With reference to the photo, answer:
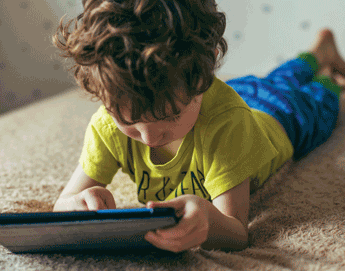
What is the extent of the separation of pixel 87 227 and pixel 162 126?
0.16 m

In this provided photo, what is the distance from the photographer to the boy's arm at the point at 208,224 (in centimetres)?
41

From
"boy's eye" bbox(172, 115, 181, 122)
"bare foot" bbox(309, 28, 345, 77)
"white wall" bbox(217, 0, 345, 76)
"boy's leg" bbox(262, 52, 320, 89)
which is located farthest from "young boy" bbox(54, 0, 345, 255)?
"white wall" bbox(217, 0, 345, 76)

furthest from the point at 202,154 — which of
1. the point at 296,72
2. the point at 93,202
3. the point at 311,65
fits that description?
the point at 311,65

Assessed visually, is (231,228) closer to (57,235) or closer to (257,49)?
(57,235)

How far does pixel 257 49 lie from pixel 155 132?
1.85 m

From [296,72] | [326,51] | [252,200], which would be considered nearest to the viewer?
[252,200]

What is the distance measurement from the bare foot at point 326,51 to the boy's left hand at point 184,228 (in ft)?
3.25

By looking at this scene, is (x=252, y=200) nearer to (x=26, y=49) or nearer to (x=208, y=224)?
(x=208, y=224)

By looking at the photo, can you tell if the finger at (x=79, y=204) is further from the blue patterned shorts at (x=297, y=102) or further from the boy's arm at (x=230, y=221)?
the blue patterned shorts at (x=297, y=102)

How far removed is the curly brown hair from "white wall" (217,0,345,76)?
1673 mm

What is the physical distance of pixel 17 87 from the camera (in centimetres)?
206

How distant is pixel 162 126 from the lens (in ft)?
1.54

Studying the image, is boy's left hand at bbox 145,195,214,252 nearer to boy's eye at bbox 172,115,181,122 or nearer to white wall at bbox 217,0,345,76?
boy's eye at bbox 172,115,181,122

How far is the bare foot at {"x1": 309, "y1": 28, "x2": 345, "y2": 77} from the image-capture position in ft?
4.09
